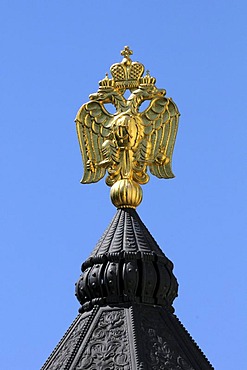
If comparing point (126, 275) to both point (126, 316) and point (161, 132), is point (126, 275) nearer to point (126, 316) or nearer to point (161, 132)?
point (126, 316)

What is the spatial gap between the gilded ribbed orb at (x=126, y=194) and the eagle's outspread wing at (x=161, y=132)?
0.47 meters

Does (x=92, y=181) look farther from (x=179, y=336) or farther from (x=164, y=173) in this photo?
(x=179, y=336)

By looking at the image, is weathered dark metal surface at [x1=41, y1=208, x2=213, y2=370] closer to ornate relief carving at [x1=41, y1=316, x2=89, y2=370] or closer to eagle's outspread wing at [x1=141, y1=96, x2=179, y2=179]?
ornate relief carving at [x1=41, y1=316, x2=89, y2=370]

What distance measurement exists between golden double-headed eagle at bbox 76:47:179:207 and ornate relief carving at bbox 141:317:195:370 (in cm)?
221

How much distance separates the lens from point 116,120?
58.2ft

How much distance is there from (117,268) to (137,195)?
1339 mm

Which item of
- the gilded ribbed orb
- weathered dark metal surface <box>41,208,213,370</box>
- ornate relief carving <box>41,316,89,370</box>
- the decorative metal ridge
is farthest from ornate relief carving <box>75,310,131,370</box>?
the gilded ribbed orb

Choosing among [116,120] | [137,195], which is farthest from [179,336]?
[116,120]

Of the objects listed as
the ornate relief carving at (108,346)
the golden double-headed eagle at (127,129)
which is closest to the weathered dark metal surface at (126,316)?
the ornate relief carving at (108,346)

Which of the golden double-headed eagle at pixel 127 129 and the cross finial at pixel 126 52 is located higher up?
the cross finial at pixel 126 52

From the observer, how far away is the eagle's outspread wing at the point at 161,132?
17688mm

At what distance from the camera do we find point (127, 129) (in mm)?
17562

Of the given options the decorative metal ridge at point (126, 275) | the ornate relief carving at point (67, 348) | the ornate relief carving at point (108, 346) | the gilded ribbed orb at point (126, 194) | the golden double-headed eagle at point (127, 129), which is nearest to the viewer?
the ornate relief carving at point (108, 346)

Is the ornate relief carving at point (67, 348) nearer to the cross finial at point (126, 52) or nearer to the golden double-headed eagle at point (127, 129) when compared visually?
the golden double-headed eagle at point (127, 129)
